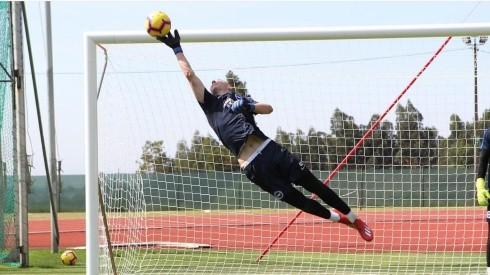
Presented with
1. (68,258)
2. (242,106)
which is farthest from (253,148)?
(68,258)

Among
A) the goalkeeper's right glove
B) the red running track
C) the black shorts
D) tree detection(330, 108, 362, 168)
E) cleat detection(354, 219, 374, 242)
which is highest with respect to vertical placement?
tree detection(330, 108, 362, 168)

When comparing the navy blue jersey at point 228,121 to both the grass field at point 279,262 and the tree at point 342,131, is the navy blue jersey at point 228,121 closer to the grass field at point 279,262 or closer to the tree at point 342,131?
the tree at point 342,131

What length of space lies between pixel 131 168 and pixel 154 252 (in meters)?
2.76

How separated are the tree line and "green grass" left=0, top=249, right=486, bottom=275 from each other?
4.23ft

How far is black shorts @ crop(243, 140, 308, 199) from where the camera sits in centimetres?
798

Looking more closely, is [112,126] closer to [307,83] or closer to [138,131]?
[138,131]

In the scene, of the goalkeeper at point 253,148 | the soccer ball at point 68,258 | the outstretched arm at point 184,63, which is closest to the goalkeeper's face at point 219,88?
the goalkeeper at point 253,148

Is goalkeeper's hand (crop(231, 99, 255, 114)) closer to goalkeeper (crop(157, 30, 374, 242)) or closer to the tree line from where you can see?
goalkeeper (crop(157, 30, 374, 242))

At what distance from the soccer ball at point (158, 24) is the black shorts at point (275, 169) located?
A: 1.37 m

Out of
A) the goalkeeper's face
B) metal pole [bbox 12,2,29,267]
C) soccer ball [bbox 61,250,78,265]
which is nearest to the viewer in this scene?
the goalkeeper's face

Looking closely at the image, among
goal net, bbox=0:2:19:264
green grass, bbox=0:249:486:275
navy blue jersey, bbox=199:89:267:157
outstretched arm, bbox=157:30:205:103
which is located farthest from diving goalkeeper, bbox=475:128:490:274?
goal net, bbox=0:2:19:264

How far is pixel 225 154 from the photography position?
11273mm

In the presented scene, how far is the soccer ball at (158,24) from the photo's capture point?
7.88 meters

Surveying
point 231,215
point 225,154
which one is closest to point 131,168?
point 225,154
